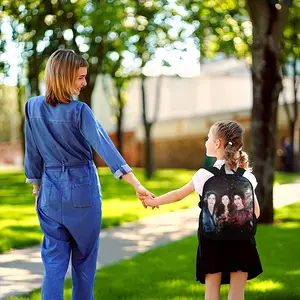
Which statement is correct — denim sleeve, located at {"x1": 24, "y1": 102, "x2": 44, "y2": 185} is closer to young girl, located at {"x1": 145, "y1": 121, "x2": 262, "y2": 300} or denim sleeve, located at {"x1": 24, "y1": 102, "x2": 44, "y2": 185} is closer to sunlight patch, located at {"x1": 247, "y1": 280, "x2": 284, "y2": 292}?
young girl, located at {"x1": 145, "y1": 121, "x2": 262, "y2": 300}

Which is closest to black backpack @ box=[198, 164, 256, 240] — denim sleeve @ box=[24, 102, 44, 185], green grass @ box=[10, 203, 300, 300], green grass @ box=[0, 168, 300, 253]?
denim sleeve @ box=[24, 102, 44, 185]

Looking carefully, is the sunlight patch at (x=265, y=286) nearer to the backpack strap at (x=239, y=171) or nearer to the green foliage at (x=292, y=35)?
the backpack strap at (x=239, y=171)

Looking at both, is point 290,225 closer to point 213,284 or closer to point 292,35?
point 213,284

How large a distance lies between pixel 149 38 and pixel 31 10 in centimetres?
477

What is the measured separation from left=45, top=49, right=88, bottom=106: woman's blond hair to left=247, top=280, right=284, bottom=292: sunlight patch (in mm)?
2862

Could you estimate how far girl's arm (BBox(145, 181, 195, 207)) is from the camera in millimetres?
4211

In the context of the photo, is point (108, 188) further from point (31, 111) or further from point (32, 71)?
point (31, 111)

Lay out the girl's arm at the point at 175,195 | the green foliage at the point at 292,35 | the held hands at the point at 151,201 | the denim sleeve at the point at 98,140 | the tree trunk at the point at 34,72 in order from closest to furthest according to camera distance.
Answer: the denim sleeve at the point at 98,140, the girl's arm at the point at 175,195, the held hands at the point at 151,201, the green foliage at the point at 292,35, the tree trunk at the point at 34,72

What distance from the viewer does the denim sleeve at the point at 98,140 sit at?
13.4 feet

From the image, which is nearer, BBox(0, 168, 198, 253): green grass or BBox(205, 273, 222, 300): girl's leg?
BBox(205, 273, 222, 300): girl's leg

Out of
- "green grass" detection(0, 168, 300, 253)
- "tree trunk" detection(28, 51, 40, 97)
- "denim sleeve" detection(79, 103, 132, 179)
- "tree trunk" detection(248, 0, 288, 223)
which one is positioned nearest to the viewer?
"denim sleeve" detection(79, 103, 132, 179)

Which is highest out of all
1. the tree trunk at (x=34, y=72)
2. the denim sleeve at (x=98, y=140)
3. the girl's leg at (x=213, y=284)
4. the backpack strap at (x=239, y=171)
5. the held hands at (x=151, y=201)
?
the tree trunk at (x=34, y=72)

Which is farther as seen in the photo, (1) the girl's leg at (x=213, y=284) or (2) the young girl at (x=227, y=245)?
(1) the girl's leg at (x=213, y=284)

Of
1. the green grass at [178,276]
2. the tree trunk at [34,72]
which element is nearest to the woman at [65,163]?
the green grass at [178,276]
